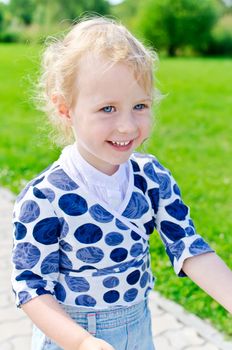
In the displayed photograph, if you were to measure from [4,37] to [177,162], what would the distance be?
45472 millimetres

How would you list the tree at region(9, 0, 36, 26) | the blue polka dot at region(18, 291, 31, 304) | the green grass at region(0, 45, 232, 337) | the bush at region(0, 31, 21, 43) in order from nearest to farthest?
the blue polka dot at region(18, 291, 31, 304)
the green grass at region(0, 45, 232, 337)
the bush at region(0, 31, 21, 43)
the tree at region(9, 0, 36, 26)

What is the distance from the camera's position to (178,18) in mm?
41406

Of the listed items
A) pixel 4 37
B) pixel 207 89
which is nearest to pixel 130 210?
pixel 207 89

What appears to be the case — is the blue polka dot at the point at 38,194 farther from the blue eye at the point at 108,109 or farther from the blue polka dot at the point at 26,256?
the blue eye at the point at 108,109

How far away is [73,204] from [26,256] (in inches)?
7.5

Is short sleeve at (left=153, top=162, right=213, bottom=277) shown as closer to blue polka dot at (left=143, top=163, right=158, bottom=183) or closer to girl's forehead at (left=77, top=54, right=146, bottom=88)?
blue polka dot at (left=143, top=163, right=158, bottom=183)

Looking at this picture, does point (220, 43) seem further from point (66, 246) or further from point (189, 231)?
Answer: point (66, 246)

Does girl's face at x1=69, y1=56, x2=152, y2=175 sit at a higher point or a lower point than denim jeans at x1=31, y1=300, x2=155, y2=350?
higher

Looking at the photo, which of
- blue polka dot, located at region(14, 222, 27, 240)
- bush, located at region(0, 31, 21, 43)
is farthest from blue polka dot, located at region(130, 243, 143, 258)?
bush, located at region(0, 31, 21, 43)

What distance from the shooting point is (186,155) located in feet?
25.1

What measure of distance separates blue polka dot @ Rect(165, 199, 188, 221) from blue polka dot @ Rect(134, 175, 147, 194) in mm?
88

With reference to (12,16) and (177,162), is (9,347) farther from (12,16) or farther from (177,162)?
(12,16)

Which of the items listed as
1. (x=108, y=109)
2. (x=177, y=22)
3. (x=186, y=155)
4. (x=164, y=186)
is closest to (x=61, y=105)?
(x=108, y=109)

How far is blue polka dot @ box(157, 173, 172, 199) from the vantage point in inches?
74.7
